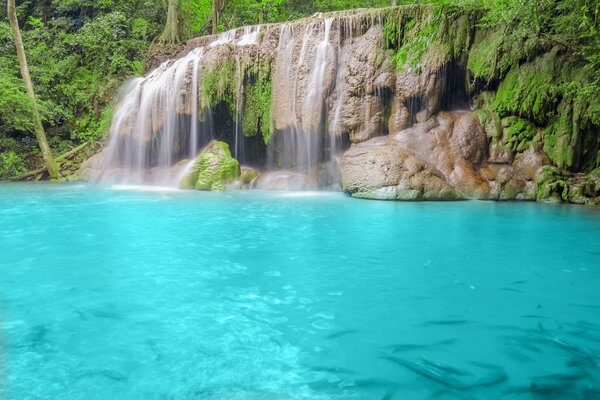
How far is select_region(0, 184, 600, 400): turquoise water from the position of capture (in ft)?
8.86

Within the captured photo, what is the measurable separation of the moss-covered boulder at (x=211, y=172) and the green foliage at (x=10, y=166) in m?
8.57

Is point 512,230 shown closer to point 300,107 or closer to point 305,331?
point 305,331

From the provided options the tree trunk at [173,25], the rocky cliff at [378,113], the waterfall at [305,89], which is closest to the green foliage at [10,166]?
the rocky cliff at [378,113]

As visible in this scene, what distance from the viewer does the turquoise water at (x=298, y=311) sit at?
270 cm

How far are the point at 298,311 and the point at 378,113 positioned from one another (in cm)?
1056

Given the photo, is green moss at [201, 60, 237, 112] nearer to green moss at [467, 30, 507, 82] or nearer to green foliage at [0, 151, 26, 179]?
green moss at [467, 30, 507, 82]

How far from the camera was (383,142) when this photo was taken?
13062 mm

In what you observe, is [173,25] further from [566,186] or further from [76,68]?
[566,186]

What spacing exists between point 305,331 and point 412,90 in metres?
11.1

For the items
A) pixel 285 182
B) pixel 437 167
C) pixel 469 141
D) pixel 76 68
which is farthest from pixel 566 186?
pixel 76 68

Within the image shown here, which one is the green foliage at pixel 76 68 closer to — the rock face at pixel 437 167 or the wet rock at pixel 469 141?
the rock face at pixel 437 167

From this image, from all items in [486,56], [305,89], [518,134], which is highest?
[486,56]

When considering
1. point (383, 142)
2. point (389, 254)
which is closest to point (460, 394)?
point (389, 254)

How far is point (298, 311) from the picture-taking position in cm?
383
